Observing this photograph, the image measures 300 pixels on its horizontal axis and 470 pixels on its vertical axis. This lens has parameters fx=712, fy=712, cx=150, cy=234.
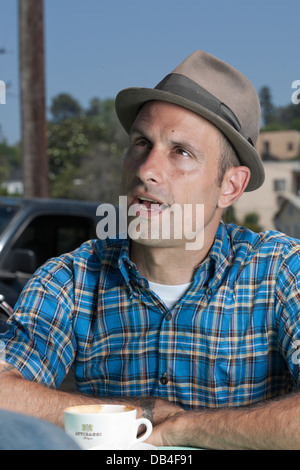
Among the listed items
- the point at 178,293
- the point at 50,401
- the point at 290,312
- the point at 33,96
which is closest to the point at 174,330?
the point at 178,293

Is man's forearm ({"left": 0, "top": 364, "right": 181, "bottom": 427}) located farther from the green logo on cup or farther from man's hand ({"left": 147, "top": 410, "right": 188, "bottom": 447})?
the green logo on cup

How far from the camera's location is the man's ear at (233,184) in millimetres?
2311

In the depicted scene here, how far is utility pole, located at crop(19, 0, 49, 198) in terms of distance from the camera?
10445 mm

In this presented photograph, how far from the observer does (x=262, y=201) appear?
70000mm

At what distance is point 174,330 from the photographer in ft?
6.90

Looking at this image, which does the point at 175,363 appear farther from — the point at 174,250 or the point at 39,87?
the point at 39,87

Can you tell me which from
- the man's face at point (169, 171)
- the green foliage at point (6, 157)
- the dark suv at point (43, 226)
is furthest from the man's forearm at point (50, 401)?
the green foliage at point (6, 157)

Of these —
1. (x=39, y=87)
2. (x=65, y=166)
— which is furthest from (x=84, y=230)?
(x=65, y=166)

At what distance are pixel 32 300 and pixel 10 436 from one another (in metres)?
1.43

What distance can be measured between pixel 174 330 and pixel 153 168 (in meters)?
0.48

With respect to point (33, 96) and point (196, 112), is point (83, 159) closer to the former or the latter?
point (33, 96)

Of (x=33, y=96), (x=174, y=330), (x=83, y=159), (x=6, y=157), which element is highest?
(x=33, y=96)

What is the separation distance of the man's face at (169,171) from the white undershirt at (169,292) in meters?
0.14

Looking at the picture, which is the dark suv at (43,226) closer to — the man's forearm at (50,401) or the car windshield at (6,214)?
the car windshield at (6,214)
